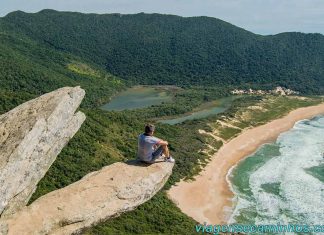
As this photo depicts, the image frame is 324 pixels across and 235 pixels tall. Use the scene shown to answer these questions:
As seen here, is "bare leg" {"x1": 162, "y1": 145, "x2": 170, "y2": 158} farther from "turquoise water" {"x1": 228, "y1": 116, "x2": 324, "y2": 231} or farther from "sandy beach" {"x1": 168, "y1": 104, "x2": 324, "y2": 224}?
"turquoise water" {"x1": 228, "y1": 116, "x2": 324, "y2": 231}

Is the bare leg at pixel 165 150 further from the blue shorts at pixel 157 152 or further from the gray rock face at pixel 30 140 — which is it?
the gray rock face at pixel 30 140

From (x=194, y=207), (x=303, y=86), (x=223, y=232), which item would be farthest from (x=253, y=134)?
(x=303, y=86)

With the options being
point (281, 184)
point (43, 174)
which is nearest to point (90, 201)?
point (43, 174)

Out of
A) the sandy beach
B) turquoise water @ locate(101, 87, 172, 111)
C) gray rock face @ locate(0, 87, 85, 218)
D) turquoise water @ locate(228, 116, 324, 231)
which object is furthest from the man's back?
turquoise water @ locate(101, 87, 172, 111)

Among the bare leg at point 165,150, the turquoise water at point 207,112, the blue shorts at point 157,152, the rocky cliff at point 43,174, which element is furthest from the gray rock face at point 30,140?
the turquoise water at point 207,112

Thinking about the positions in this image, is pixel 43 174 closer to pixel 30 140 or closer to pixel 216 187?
pixel 30 140

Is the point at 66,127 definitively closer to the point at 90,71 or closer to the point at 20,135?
the point at 20,135
